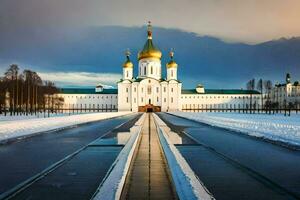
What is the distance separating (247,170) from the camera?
38.5 ft

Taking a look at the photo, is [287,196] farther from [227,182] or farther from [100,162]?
[100,162]

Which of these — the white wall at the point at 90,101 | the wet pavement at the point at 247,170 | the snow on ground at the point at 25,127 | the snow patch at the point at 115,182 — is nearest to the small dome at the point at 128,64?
the white wall at the point at 90,101

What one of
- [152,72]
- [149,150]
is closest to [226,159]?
[149,150]

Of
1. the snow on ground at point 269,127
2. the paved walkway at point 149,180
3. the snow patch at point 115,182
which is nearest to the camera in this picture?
the snow patch at point 115,182

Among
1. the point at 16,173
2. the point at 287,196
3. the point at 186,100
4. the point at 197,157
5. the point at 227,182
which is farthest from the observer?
the point at 186,100

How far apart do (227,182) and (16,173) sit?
5.36 meters

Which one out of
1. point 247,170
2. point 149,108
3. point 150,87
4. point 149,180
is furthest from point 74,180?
point 150,87

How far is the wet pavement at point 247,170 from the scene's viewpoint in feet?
→ 28.7

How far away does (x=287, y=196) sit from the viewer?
833cm

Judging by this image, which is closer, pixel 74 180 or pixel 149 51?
pixel 74 180

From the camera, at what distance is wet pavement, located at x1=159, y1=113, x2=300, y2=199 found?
876cm

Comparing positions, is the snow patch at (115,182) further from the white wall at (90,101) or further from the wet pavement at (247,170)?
the white wall at (90,101)

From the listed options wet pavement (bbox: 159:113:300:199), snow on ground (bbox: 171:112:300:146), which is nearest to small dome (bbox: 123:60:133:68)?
snow on ground (bbox: 171:112:300:146)

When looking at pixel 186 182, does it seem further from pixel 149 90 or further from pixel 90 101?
pixel 90 101
